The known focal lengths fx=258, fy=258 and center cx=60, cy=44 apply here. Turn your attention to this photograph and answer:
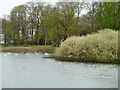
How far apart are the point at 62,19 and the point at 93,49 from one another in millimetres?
23525

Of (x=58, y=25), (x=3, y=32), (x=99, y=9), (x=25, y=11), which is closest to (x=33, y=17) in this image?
(x=25, y=11)

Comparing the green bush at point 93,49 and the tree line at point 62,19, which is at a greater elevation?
the tree line at point 62,19

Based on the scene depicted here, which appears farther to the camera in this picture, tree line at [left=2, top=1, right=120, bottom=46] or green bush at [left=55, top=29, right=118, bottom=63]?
tree line at [left=2, top=1, right=120, bottom=46]

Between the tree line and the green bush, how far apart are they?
62.4ft

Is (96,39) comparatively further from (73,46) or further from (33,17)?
(33,17)

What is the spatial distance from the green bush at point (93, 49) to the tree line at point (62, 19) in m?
19.0

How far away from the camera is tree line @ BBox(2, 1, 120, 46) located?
158 ft

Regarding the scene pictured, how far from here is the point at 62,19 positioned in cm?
4928

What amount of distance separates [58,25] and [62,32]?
65.9 inches

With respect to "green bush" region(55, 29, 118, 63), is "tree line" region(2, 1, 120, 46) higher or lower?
higher

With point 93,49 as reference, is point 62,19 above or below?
above

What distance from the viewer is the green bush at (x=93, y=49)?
2616 cm

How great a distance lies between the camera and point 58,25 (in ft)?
162

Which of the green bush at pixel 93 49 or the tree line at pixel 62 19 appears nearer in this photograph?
the green bush at pixel 93 49
